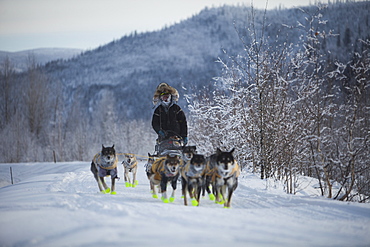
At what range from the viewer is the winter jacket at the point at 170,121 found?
7.49 meters

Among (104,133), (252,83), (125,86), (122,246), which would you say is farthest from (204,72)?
(122,246)

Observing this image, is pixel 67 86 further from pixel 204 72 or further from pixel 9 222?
pixel 9 222

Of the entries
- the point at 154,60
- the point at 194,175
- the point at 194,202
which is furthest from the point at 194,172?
the point at 154,60

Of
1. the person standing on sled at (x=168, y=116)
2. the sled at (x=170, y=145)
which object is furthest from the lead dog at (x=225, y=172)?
the person standing on sled at (x=168, y=116)

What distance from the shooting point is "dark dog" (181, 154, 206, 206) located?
5.49 metres

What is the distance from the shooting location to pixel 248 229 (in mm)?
3773

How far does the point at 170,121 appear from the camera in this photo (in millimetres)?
7512

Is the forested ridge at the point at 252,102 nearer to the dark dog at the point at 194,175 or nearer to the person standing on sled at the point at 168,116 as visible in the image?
the person standing on sled at the point at 168,116

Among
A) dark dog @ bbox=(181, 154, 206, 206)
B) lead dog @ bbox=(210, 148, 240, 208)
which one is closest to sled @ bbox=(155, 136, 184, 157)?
dark dog @ bbox=(181, 154, 206, 206)

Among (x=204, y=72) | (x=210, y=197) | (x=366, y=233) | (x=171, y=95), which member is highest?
(x=204, y=72)

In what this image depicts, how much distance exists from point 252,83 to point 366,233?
673cm

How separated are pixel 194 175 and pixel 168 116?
7.67ft

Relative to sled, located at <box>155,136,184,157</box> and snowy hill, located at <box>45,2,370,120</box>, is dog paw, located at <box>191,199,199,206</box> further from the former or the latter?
snowy hill, located at <box>45,2,370,120</box>

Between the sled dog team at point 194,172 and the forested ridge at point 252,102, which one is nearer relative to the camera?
the sled dog team at point 194,172
